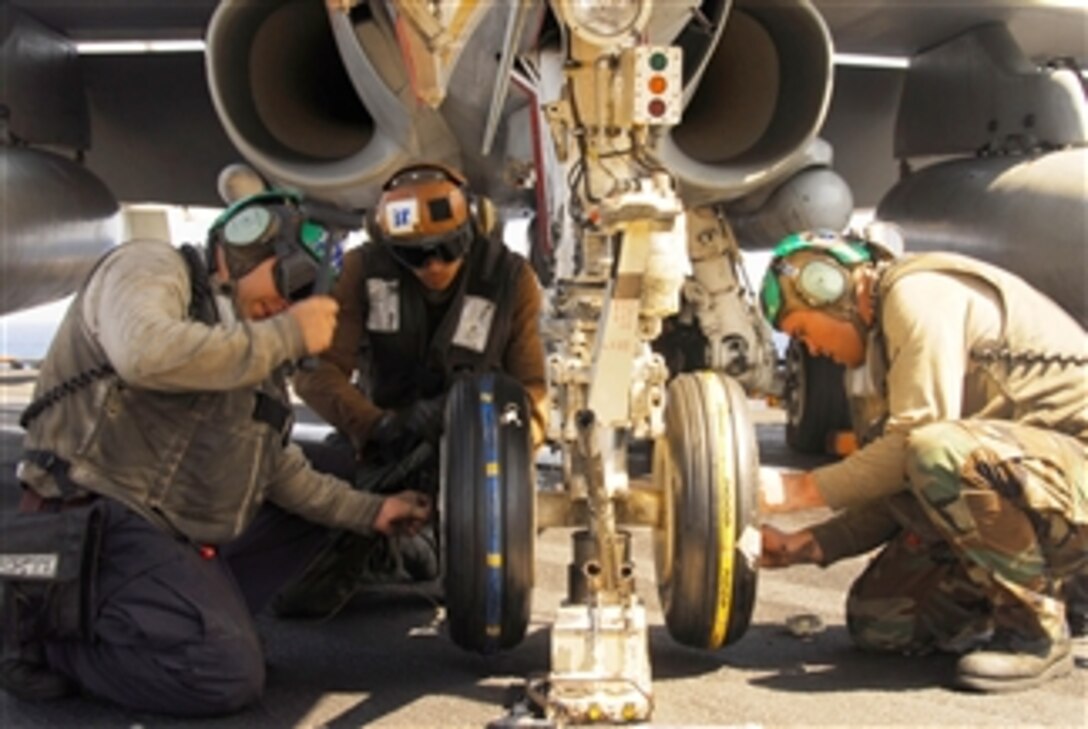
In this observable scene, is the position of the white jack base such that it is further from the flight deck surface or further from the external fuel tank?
the external fuel tank

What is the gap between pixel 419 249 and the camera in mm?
3230

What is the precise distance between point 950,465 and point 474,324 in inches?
55.5

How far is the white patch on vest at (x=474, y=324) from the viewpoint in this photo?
344 centimetres

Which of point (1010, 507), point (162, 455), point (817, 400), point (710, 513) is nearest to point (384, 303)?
point (162, 455)

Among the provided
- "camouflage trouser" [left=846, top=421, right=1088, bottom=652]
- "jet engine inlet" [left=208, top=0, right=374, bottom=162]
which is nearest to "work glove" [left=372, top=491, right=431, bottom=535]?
"camouflage trouser" [left=846, top=421, right=1088, bottom=652]

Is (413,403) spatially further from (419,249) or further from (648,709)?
(648,709)

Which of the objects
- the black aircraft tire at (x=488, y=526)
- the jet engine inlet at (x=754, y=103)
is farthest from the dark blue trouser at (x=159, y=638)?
the jet engine inlet at (x=754, y=103)

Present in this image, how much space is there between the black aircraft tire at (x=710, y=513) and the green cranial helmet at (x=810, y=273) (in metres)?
0.47

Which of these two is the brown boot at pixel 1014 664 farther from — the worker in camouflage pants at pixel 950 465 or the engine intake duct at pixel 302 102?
the engine intake duct at pixel 302 102

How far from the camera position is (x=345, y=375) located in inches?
139

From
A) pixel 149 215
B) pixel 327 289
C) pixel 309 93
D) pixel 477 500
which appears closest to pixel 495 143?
pixel 309 93

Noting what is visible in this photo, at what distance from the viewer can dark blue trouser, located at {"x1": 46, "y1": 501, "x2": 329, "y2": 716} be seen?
2439 mm

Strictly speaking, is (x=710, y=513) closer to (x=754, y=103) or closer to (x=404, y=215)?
(x=404, y=215)

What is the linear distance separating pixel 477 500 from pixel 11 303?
389 cm
